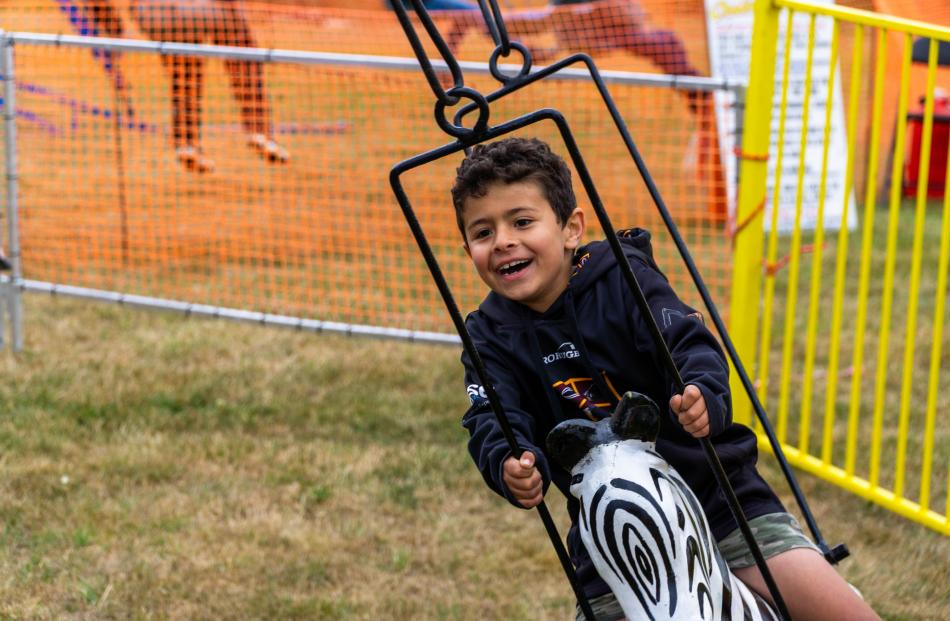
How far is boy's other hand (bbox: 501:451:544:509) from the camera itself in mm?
2303

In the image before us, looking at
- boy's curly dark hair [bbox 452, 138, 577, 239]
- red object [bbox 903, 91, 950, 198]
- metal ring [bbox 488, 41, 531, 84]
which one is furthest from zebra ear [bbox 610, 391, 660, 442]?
red object [bbox 903, 91, 950, 198]

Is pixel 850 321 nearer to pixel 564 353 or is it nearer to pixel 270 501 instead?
pixel 270 501

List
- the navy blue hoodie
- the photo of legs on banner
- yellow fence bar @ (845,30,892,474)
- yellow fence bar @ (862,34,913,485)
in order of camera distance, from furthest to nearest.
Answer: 1. the photo of legs on banner
2. yellow fence bar @ (845,30,892,474)
3. yellow fence bar @ (862,34,913,485)
4. the navy blue hoodie

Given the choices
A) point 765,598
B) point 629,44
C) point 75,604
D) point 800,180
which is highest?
point 629,44

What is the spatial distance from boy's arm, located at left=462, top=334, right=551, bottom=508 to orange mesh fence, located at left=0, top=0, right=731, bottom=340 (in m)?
3.79

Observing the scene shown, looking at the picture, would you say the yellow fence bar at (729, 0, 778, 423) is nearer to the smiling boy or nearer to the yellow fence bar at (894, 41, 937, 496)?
the yellow fence bar at (894, 41, 937, 496)

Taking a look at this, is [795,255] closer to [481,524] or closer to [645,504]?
[481,524]

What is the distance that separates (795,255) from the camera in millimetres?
4477

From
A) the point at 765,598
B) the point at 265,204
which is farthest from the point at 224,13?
the point at 765,598

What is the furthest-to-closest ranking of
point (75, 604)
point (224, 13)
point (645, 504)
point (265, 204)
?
point (224, 13) < point (265, 204) < point (75, 604) < point (645, 504)

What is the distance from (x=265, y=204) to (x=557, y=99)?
3904 mm

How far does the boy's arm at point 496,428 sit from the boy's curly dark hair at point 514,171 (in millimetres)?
339

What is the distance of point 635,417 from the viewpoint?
2229 mm

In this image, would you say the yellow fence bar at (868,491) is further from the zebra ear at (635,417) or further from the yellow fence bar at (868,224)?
the zebra ear at (635,417)
